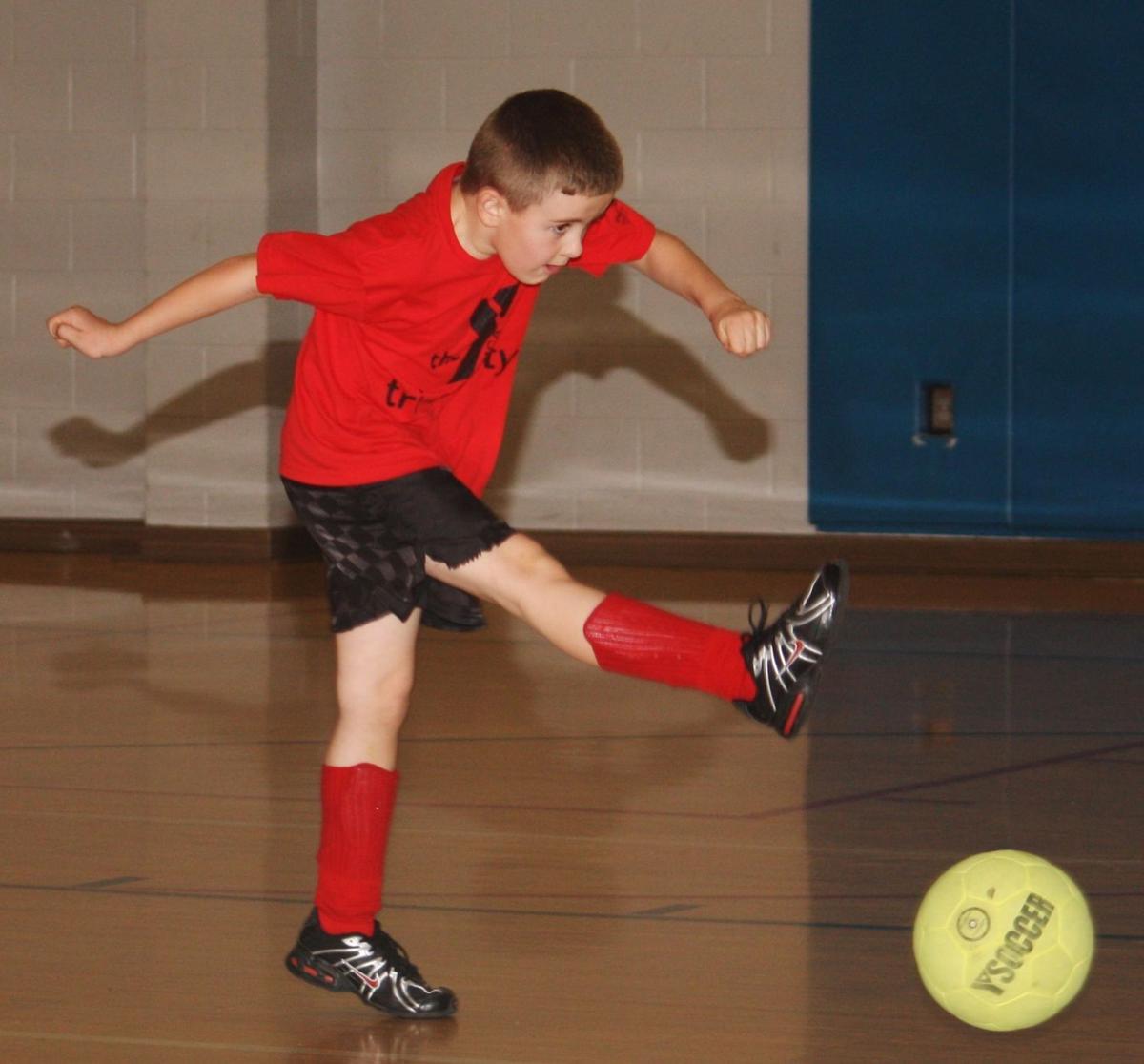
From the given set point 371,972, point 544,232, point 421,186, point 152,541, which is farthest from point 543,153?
point 152,541

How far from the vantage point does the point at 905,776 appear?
3.98 m

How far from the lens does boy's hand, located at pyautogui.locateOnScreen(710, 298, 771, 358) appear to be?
2.50 m

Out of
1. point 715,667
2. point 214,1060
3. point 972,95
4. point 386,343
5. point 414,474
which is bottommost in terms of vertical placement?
point 214,1060

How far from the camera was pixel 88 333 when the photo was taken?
2494mm

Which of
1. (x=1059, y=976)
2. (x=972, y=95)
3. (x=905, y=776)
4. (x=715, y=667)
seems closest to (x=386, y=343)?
(x=715, y=667)

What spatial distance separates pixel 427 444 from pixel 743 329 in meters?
0.47

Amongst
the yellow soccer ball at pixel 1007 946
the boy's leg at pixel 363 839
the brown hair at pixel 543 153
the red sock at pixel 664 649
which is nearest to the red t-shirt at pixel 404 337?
the brown hair at pixel 543 153

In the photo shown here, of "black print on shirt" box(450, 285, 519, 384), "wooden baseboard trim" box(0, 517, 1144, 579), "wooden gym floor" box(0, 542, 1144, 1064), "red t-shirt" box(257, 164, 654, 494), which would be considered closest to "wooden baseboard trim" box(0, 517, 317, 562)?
"wooden baseboard trim" box(0, 517, 1144, 579)

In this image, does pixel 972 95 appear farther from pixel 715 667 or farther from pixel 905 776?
pixel 715 667

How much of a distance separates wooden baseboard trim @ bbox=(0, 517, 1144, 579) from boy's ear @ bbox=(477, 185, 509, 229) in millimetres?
5066

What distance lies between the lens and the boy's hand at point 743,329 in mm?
2496

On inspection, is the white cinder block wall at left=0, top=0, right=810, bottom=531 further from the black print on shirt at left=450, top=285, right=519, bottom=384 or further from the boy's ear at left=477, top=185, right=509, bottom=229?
the boy's ear at left=477, top=185, right=509, bottom=229

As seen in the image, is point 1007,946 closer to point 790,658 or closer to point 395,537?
point 790,658

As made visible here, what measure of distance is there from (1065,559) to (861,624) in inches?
56.5
